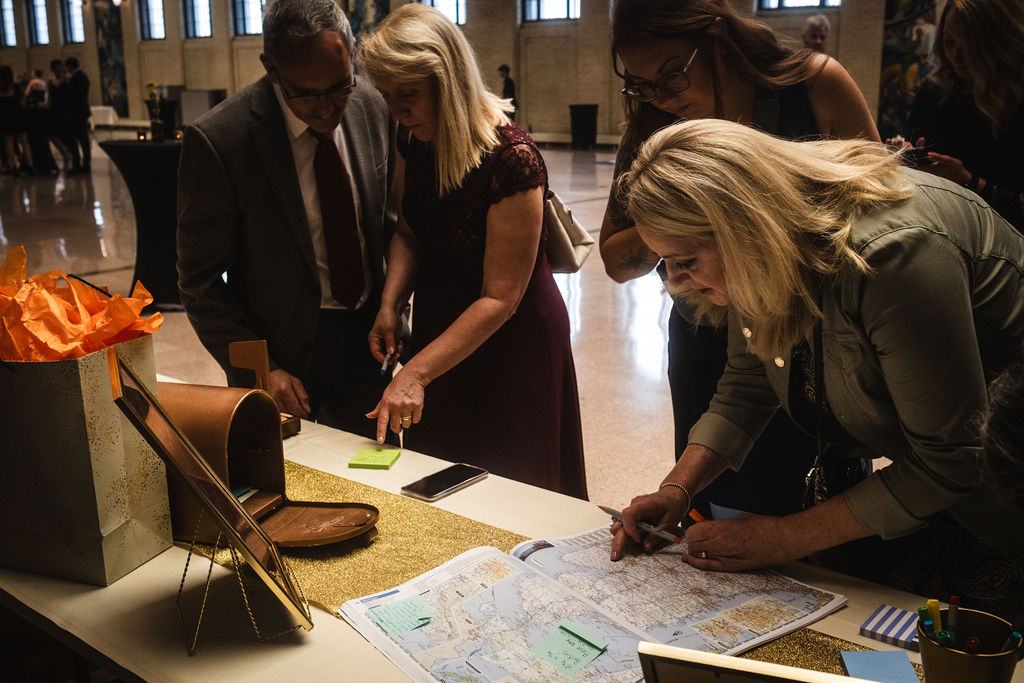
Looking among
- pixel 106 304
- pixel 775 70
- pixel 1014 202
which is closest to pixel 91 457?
pixel 106 304

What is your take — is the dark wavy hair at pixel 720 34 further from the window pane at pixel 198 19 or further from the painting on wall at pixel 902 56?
the window pane at pixel 198 19

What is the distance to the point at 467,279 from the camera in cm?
233

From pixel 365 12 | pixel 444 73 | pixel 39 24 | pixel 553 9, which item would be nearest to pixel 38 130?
pixel 365 12

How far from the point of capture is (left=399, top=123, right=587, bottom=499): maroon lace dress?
230 cm

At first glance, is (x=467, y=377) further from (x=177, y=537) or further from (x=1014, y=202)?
(x=1014, y=202)

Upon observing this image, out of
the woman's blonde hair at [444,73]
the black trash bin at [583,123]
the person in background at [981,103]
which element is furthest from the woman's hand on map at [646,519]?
the black trash bin at [583,123]

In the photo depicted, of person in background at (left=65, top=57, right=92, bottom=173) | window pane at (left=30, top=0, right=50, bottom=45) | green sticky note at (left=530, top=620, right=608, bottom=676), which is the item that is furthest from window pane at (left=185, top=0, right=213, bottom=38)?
green sticky note at (left=530, top=620, right=608, bottom=676)

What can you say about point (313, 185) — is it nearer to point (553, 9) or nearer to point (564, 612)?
point (564, 612)

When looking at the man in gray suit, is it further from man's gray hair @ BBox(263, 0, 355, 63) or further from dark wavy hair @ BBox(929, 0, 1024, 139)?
dark wavy hair @ BBox(929, 0, 1024, 139)

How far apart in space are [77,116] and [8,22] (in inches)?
807

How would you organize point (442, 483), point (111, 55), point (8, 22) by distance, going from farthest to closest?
point (8, 22)
point (111, 55)
point (442, 483)

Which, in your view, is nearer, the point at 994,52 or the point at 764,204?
the point at 764,204

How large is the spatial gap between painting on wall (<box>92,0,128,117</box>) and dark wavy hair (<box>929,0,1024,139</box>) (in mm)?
28982

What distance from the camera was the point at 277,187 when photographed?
2.34 m
